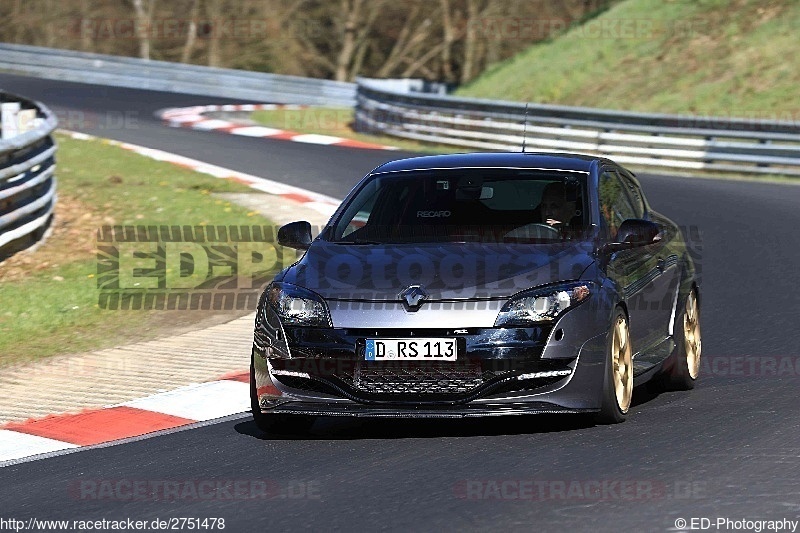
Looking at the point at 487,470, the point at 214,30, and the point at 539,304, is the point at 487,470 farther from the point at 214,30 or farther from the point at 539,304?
the point at 214,30

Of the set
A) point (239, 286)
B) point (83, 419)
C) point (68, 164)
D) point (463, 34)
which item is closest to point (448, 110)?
point (68, 164)

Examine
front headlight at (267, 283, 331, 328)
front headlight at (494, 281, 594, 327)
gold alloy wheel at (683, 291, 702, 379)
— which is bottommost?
gold alloy wheel at (683, 291, 702, 379)

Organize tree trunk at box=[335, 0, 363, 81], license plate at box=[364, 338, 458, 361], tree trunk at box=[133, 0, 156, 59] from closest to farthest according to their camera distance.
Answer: license plate at box=[364, 338, 458, 361]
tree trunk at box=[335, 0, 363, 81]
tree trunk at box=[133, 0, 156, 59]

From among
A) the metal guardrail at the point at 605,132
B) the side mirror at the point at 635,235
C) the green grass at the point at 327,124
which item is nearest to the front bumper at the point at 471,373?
the side mirror at the point at 635,235

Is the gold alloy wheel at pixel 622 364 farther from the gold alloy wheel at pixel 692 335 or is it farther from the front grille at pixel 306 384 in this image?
the front grille at pixel 306 384

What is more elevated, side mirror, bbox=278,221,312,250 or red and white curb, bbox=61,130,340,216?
side mirror, bbox=278,221,312,250

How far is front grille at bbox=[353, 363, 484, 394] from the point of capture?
734 cm

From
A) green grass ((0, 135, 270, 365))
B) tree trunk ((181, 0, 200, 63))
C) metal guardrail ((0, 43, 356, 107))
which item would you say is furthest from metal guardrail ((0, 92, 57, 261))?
tree trunk ((181, 0, 200, 63))

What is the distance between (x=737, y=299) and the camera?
12430 mm

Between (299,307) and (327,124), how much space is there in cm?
2474

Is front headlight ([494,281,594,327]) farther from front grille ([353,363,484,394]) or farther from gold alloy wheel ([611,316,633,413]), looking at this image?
gold alloy wheel ([611,316,633,413])

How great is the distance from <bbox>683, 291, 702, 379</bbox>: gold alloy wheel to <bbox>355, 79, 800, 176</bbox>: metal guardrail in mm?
12801

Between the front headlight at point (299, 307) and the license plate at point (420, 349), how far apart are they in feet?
1.23

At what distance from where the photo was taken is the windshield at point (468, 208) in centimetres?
835
